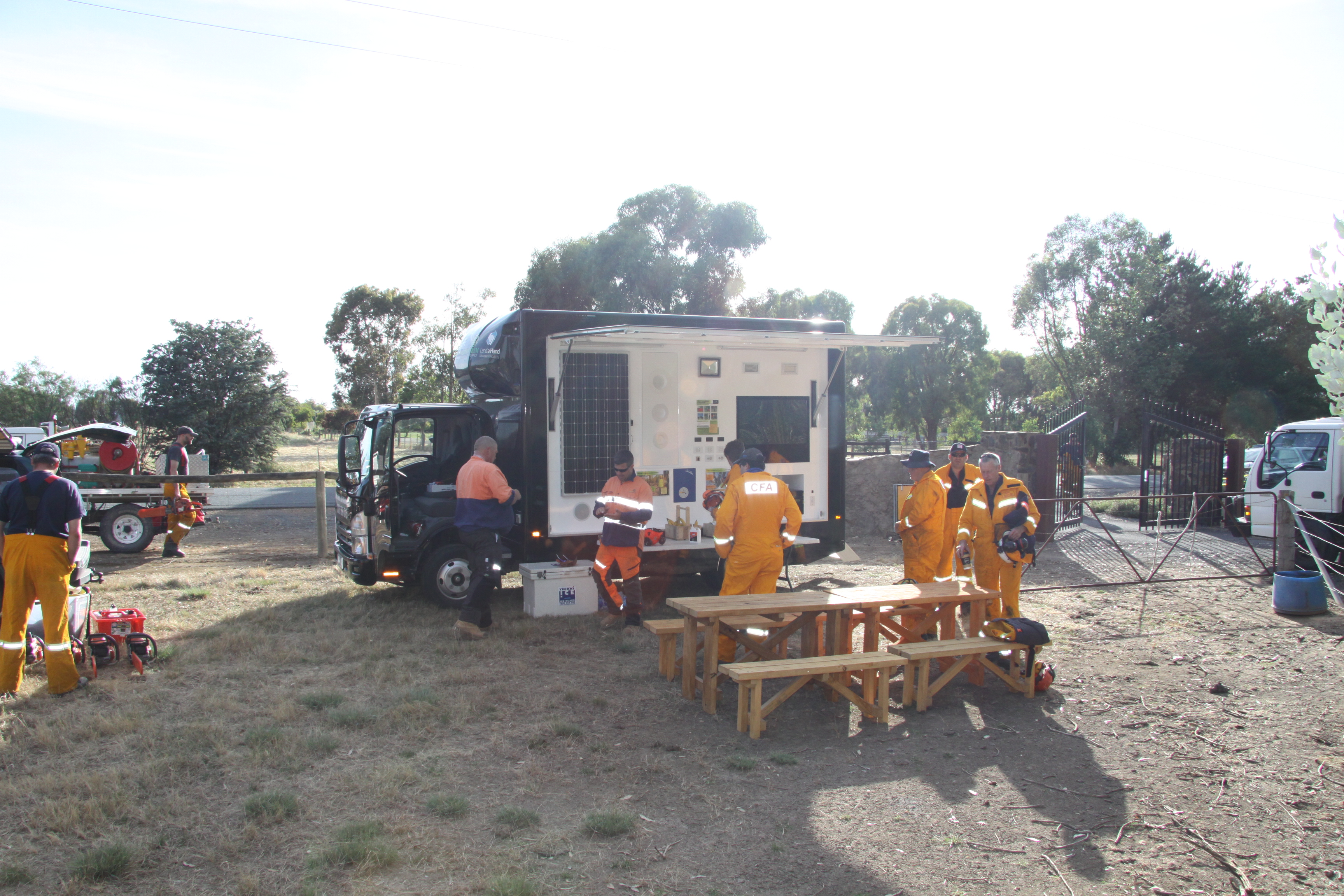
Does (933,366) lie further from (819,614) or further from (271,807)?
(271,807)

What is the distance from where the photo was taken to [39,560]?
17.6 feet

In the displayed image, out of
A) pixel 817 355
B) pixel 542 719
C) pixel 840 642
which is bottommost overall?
pixel 542 719

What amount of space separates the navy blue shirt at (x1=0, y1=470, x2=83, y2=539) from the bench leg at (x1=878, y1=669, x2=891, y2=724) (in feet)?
17.7

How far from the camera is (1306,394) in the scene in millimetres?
32250

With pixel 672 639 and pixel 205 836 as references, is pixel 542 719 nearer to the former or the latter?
pixel 672 639

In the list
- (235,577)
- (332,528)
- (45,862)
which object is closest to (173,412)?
(332,528)

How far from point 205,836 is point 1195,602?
9298 mm

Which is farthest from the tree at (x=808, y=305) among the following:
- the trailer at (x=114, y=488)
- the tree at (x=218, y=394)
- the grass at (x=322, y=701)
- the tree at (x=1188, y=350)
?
the grass at (x=322, y=701)

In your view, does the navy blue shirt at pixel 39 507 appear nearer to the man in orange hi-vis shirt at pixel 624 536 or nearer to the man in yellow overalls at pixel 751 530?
the man in orange hi-vis shirt at pixel 624 536

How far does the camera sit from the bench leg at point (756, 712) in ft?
16.2

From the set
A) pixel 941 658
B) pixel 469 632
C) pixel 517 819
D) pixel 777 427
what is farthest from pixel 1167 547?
pixel 517 819

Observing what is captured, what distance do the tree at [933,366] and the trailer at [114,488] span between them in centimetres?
2963

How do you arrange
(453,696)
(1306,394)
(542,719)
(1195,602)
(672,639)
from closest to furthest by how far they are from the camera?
(542,719)
(453,696)
(672,639)
(1195,602)
(1306,394)

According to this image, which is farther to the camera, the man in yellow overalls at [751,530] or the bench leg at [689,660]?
the man in yellow overalls at [751,530]
